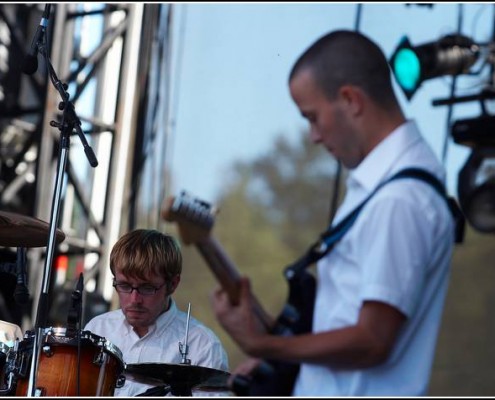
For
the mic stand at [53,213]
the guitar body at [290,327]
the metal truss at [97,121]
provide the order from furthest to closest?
the metal truss at [97,121], the mic stand at [53,213], the guitar body at [290,327]

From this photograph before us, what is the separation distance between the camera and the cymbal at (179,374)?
441 centimetres

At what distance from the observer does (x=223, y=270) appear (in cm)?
278

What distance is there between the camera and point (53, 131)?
27.3ft

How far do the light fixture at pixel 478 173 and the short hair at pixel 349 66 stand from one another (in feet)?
13.3

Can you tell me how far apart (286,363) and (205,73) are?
15.2m

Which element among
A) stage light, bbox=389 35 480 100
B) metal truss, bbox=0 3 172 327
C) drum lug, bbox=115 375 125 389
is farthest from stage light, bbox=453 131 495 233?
metal truss, bbox=0 3 172 327

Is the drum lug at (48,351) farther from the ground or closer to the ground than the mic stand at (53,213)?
closer to the ground

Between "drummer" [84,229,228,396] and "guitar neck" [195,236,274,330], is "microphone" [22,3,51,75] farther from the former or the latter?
"guitar neck" [195,236,274,330]

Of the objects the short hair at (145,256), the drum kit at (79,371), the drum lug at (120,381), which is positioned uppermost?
the short hair at (145,256)

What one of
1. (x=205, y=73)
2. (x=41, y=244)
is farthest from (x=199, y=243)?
(x=205, y=73)

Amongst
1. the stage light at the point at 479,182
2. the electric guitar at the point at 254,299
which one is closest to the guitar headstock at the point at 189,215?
the electric guitar at the point at 254,299

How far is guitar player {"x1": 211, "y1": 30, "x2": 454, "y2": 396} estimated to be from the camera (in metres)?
2.65

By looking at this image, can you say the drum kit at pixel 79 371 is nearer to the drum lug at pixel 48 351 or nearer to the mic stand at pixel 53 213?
the drum lug at pixel 48 351

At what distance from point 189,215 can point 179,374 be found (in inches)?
75.0
